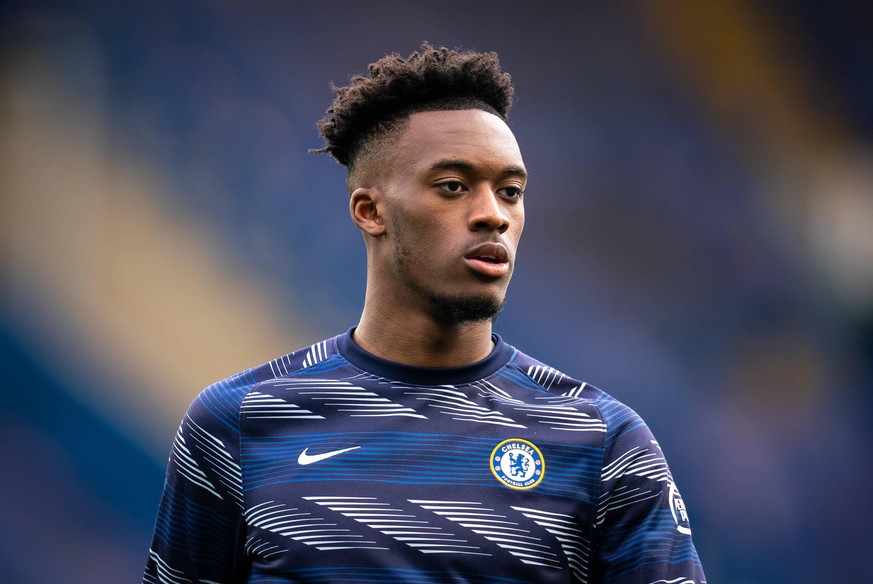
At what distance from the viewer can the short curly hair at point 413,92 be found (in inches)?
103

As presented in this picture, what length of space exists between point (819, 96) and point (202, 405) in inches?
158

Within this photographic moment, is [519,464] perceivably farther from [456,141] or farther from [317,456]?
[456,141]

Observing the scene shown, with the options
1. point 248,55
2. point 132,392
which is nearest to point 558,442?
point 132,392

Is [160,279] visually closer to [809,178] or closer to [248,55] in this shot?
[248,55]

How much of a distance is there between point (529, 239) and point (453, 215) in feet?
9.38

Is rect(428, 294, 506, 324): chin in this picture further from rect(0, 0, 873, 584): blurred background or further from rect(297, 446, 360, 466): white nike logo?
rect(0, 0, 873, 584): blurred background

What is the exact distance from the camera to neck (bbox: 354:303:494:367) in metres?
2.48

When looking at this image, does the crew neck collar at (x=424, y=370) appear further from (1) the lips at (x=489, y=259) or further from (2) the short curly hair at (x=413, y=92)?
(2) the short curly hair at (x=413, y=92)

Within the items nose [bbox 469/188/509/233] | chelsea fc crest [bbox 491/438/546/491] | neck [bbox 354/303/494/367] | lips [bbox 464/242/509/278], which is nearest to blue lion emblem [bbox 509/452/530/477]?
chelsea fc crest [bbox 491/438/546/491]

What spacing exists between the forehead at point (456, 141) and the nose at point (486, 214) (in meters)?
0.08

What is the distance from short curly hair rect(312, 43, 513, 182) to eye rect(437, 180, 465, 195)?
0.24 meters

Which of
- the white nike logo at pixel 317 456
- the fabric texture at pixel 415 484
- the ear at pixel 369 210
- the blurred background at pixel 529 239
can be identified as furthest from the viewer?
the blurred background at pixel 529 239

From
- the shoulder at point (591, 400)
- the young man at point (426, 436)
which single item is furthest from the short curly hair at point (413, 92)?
the shoulder at point (591, 400)

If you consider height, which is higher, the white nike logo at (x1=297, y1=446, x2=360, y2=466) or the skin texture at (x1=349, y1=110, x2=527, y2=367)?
the skin texture at (x1=349, y1=110, x2=527, y2=367)
